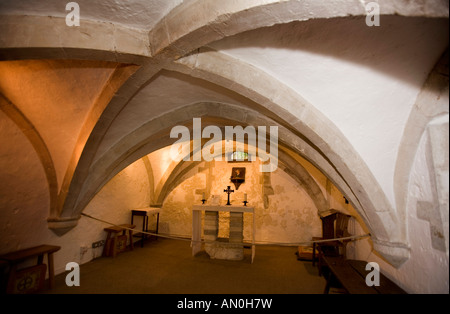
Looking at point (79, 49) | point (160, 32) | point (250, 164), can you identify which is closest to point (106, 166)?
point (79, 49)

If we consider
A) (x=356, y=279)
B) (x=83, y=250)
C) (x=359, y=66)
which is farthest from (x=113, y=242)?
(x=359, y=66)

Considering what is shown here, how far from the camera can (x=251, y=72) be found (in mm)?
2135

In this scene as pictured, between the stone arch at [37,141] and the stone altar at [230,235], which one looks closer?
the stone arch at [37,141]

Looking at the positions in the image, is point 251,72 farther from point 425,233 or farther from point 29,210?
point 29,210

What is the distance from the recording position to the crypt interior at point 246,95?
154 centimetres

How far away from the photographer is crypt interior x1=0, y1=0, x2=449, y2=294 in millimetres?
1536

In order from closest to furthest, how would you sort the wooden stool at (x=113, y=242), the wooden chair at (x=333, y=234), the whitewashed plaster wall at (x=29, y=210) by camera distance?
the whitewashed plaster wall at (x=29, y=210) < the wooden chair at (x=333, y=234) < the wooden stool at (x=113, y=242)

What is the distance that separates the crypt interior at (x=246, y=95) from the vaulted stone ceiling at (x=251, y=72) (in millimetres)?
11

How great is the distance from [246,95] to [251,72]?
0.76 ft

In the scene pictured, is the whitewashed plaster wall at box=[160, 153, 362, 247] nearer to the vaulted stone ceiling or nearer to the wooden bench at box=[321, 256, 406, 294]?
the wooden bench at box=[321, 256, 406, 294]

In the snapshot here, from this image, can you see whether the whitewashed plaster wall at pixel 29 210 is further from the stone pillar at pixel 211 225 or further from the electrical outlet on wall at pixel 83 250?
the stone pillar at pixel 211 225

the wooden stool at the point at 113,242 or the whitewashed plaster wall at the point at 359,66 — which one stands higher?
the whitewashed plaster wall at the point at 359,66

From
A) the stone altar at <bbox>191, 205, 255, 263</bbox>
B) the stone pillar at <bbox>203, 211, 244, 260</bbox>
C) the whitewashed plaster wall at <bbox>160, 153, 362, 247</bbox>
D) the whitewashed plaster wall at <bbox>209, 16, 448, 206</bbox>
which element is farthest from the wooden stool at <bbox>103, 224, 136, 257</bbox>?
the whitewashed plaster wall at <bbox>209, 16, 448, 206</bbox>

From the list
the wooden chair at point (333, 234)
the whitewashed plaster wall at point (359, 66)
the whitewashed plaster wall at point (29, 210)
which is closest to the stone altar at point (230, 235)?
the wooden chair at point (333, 234)
